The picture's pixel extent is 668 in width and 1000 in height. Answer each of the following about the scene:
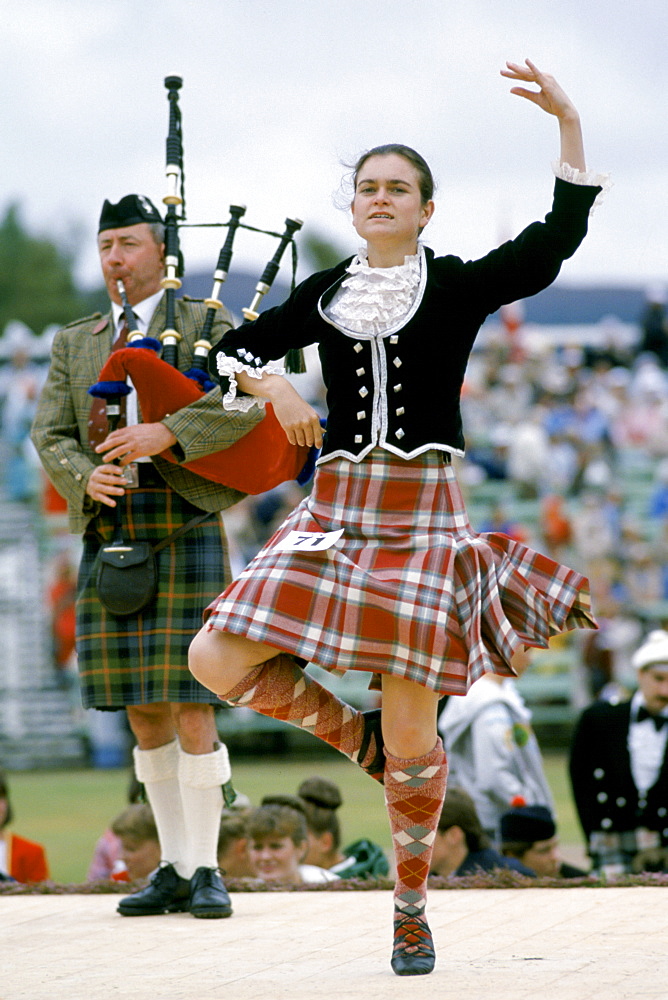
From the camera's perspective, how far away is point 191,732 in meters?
4.03

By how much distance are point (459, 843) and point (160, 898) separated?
1.29 m

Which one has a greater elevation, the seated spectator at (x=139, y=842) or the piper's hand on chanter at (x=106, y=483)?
the piper's hand on chanter at (x=106, y=483)

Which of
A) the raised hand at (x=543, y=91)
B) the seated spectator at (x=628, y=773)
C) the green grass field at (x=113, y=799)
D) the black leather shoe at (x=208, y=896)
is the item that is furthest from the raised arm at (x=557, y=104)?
the green grass field at (x=113, y=799)

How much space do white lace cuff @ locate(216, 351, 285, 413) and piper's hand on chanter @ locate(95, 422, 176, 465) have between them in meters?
0.41

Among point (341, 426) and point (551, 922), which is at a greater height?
point (341, 426)

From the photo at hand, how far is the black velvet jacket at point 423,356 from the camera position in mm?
3174

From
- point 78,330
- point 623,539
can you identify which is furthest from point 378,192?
point 623,539

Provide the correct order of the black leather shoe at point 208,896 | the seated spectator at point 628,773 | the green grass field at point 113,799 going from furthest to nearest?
the green grass field at point 113,799
the seated spectator at point 628,773
the black leather shoe at point 208,896

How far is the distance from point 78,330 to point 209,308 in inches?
16.4

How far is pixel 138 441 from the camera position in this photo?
3.82m

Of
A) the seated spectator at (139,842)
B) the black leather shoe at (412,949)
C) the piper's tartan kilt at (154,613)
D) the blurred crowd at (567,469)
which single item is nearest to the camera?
the black leather shoe at (412,949)

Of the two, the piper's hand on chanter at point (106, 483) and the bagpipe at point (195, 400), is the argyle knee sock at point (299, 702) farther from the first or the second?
the piper's hand on chanter at point (106, 483)

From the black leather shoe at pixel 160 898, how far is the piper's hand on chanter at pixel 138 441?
3.79ft

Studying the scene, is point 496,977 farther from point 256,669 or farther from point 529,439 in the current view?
point 529,439
